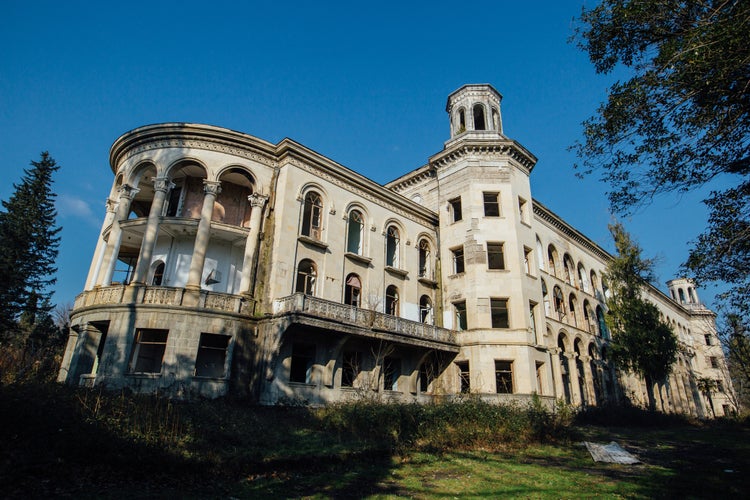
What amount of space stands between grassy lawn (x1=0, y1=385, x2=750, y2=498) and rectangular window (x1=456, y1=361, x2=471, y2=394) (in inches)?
402

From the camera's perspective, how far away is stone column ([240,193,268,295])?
1998 centimetres

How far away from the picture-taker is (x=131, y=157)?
2214cm

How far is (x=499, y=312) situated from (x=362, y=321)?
9.55 m

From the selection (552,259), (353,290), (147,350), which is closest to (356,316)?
(353,290)

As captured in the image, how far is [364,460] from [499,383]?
14.4 meters

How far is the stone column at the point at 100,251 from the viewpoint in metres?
21.4

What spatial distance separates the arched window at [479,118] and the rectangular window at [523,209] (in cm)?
635

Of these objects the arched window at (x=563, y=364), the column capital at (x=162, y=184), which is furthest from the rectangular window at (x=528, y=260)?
the column capital at (x=162, y=184)

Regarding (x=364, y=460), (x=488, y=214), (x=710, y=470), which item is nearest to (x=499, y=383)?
(x=488, y=214)

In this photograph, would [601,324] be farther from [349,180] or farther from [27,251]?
[27,251]

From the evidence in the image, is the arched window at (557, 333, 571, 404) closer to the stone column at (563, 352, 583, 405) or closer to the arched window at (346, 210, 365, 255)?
the stone column at (563, 352, 583, 405)

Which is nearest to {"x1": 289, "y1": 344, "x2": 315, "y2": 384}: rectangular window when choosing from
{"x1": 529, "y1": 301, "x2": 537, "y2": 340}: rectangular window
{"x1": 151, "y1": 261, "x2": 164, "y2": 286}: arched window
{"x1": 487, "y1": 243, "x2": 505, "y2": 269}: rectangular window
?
{"x1": 151, "y1": 261, "x2": 164, "y2": 286}: arched window

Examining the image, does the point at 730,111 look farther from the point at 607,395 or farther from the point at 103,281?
the point at 607,395

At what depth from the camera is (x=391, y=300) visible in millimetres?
25656
